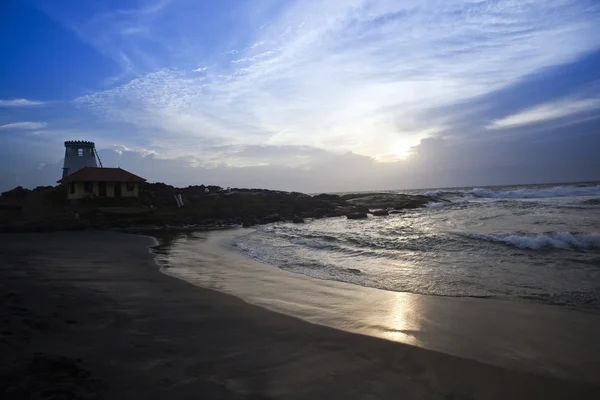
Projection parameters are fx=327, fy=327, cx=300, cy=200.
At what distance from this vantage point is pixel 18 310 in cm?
514

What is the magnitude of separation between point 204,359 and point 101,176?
32732 mm

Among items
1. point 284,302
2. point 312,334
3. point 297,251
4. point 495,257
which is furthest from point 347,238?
point 312,334

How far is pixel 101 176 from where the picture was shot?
1230 inches

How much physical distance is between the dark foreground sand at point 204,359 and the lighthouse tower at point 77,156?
3858cm

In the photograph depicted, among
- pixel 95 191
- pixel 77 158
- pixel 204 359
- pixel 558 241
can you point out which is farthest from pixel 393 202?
pixel 204 359

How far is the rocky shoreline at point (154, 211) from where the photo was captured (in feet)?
→ 78.2

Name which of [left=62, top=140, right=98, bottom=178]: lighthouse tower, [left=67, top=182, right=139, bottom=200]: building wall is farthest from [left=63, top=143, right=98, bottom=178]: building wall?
[left=67, top=182, right=139, bottom=200]: building wall

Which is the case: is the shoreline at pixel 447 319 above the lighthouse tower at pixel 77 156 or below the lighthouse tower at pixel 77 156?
below

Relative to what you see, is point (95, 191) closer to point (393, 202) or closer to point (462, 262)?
point (462, 262)

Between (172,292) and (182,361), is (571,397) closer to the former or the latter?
(182,361)

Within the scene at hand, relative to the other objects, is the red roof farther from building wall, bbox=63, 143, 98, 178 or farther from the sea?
the sea

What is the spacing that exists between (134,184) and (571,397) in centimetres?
3536

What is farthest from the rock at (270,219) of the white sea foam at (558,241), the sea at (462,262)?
the white sea foam at (558,241)

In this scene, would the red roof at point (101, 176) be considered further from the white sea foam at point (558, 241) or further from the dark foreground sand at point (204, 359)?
the white sea foam at point (558, 241)
